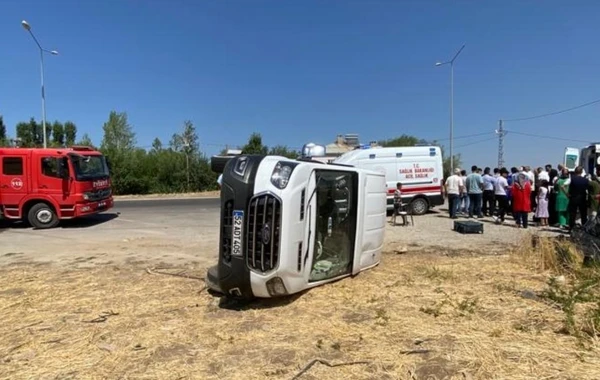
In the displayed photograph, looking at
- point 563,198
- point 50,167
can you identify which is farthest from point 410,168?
point 50,167

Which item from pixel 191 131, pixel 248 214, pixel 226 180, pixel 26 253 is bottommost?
pixel 26 253

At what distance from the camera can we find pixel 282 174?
4.65m

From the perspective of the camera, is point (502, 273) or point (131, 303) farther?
point (502, 273)

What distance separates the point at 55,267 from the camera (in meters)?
7.46

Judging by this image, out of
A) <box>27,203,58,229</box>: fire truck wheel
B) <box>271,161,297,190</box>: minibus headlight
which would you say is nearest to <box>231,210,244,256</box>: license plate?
<box>271,161,297,190</box>: minibus headlight

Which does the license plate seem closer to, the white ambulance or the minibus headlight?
the minibus headlight

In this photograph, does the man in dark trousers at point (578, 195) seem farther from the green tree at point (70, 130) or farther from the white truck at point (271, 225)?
the green tree at point (70, 130)

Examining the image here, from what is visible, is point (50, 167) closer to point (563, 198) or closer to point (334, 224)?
point (334, 224)

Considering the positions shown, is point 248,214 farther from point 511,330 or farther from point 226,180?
point 511,330

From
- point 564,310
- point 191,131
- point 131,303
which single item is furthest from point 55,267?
point 191,131

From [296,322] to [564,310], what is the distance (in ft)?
8.97

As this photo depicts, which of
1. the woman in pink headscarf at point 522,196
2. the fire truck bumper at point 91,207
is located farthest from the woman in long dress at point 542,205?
the fire truck bumper at point 91,207

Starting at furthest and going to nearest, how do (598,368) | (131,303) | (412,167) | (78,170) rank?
(412,167)
(78,170)
(131,303)
(598,368)

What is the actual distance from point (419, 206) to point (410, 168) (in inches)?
60.7
